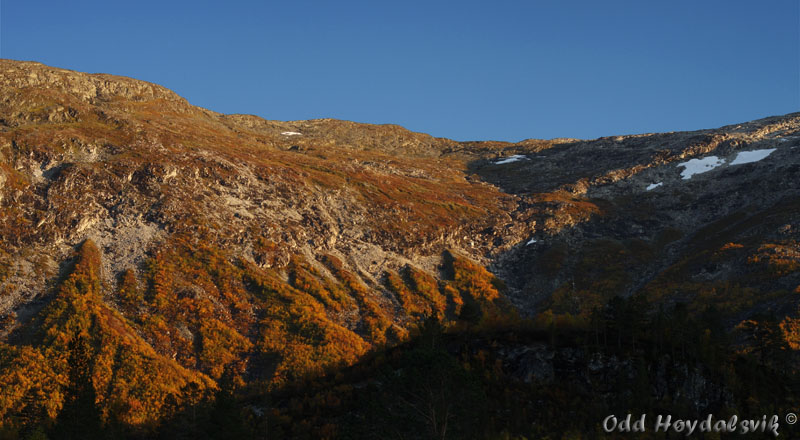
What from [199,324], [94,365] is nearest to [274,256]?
[199,324]

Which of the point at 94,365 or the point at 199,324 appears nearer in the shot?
the point at 94,365

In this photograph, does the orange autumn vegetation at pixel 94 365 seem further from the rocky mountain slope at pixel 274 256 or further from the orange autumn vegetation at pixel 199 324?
the rocky mountain slope at pixel 274 256

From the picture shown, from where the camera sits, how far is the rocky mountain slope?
4203 inches

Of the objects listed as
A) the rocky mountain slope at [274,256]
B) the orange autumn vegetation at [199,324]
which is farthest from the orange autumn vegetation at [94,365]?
the rocky mountain slope at [274,256]

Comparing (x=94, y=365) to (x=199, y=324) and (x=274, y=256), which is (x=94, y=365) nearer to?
(x=199, y=324)

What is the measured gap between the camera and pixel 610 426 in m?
47.8

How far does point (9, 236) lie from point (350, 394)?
107 meters

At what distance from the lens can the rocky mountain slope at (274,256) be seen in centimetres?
10675

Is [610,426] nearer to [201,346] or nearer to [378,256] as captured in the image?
[201,346]

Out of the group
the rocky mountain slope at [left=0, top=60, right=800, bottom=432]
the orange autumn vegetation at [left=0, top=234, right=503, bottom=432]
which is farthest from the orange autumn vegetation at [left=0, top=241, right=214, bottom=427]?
the rocky mountain slope at [left=0, top=60, right=800, bottom=432]

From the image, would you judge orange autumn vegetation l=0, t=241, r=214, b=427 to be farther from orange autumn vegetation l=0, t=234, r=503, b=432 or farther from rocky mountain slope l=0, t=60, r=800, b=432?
rocky mountain slope l=0, t=60, r=800, b=432

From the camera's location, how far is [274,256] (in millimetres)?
141875

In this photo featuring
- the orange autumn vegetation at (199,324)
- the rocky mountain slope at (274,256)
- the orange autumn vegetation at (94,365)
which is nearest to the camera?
the orange autumn vegetation at (94,365)

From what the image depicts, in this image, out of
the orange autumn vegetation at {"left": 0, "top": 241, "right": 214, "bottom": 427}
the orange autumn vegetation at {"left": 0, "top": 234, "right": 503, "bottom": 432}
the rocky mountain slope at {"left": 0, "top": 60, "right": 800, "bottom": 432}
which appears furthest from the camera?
the rocky mountain slope at {"left": 0, "top": 60, "right": 800, "bottom": 432}
